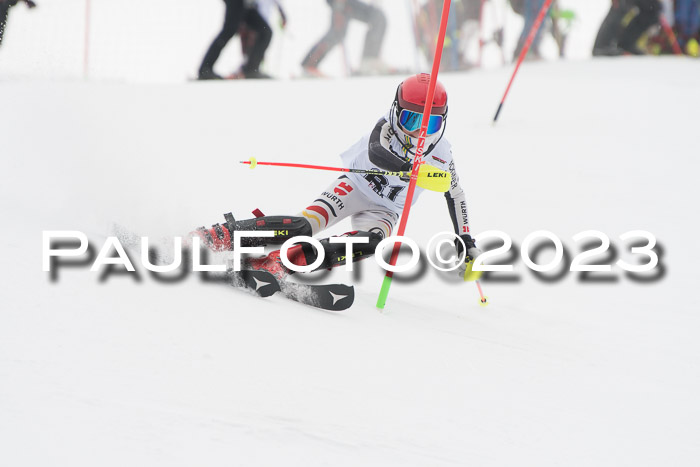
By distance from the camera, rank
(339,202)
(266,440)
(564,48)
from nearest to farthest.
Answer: (266,440) → (339,202) → (564,48)

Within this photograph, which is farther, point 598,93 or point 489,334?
point 598,93

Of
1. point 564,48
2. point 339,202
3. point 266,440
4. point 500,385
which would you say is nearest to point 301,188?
point 339,202

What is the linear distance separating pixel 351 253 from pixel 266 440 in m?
1.67

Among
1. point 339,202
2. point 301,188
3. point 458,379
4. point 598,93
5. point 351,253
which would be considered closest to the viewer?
point 458,379

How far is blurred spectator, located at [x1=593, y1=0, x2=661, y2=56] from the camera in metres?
9.91

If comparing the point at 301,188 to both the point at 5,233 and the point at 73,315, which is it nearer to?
the point at 5,233

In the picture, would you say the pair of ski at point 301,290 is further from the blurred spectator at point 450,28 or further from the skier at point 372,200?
the blurred spectator at point 450,28

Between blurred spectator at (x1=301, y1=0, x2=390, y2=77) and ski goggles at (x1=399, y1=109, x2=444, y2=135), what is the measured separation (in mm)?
5676


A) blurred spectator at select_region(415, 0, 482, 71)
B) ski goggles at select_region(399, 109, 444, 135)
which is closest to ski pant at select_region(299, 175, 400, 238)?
ski goggles at select_region(399, 109, 444, 135)

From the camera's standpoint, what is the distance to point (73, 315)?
2.29 metres

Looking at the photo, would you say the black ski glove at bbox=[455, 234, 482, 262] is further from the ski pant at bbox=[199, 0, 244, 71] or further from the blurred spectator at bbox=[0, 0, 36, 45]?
the blurred spectator at bbox=[0, 0, 36, 45]

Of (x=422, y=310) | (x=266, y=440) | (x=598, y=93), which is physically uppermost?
(x=598, y=93)

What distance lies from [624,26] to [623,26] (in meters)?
0.01

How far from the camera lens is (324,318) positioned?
302cm
